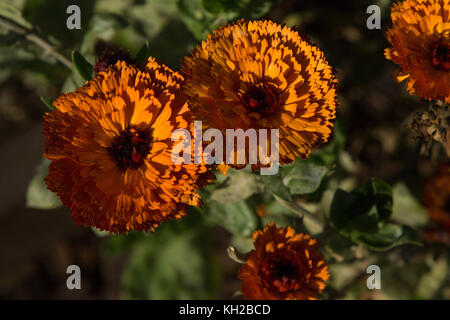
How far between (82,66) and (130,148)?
12.7 inches

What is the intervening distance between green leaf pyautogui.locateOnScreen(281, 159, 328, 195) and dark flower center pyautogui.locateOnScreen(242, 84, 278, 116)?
0.31m

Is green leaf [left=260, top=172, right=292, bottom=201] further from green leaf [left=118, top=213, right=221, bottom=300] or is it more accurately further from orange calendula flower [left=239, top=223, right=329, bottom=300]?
green leaf [left=118, top=213, right=221, bottom=300]

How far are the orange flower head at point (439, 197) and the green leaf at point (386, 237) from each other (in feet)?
1.21

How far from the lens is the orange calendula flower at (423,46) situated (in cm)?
112

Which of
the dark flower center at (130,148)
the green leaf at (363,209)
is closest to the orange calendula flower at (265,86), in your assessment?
the dark flower center at (130,148)

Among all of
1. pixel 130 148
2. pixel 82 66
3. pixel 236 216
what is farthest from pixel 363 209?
pixel 82 66

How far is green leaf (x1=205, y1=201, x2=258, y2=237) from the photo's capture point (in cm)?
148

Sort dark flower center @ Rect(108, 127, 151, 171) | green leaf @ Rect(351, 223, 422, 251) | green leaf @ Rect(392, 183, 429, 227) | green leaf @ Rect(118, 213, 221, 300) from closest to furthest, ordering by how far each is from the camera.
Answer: dark flower center @ Rect(108, 127, 151, 171)
green leaf @ Rect(351, 223, 422, 251)
green leaf @ Rect(392, 183, 429, 227)
green leaf @ Rect(118, 213, 221, 300)

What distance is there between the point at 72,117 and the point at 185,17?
2.43 ft

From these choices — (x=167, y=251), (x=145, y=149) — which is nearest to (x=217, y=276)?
(x=167, y=251)

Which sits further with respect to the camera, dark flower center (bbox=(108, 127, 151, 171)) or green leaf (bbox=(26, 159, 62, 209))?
green leaf (bbox=(26, 159, 62, 209))

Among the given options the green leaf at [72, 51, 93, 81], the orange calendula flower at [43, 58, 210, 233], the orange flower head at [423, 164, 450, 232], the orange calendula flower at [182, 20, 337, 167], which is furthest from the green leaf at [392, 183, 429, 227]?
the green leaf at [72, 51, 93, 81]

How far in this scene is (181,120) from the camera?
1046 mm

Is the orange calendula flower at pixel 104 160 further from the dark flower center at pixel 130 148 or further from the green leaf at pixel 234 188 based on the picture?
the green leaf at pixel 234 188
